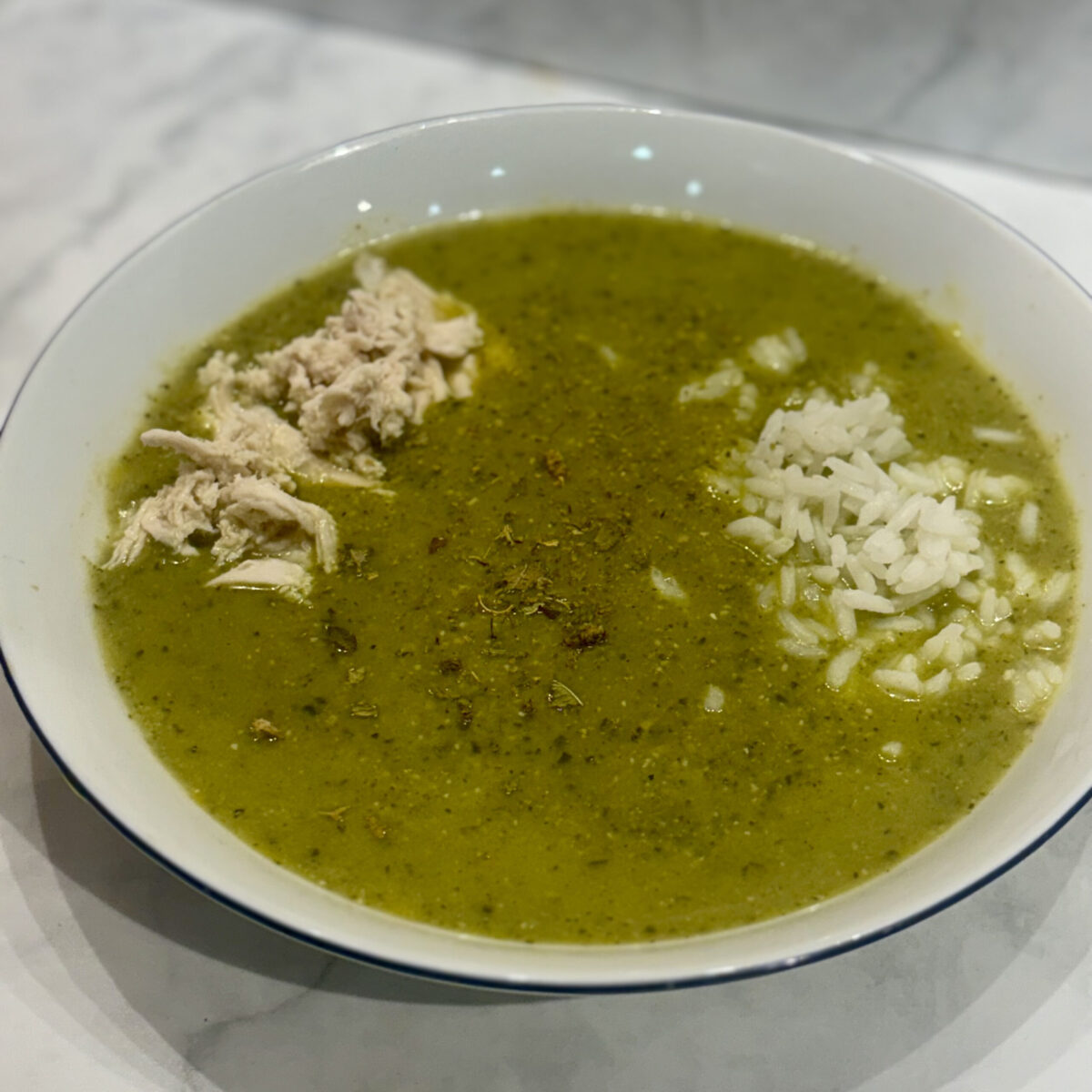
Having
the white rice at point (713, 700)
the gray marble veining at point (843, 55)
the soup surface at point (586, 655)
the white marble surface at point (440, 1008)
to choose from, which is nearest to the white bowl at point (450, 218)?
the soup surface at point (586, 655)

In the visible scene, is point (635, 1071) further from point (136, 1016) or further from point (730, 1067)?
point (136, 1016)

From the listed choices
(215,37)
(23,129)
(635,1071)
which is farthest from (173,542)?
(215,37)

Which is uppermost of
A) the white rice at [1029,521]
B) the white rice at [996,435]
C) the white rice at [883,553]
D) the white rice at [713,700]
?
the white rice at [996,435]

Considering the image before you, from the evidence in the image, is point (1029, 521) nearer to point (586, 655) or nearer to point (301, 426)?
point (586, 655)

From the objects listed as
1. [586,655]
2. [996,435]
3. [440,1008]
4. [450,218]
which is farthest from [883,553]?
[450,218]

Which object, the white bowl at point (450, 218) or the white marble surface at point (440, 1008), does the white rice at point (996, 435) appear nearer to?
the white bowl at point (450, 218)

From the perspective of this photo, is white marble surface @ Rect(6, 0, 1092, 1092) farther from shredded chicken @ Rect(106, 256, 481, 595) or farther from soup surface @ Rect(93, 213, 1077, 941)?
shredded chicken @ Rect(106, 256, 481, 595)
